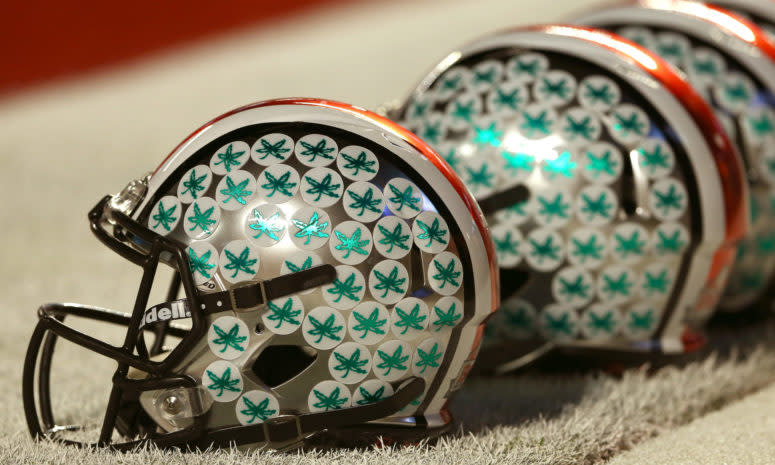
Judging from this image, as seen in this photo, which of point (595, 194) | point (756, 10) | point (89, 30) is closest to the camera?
point (595, 194)

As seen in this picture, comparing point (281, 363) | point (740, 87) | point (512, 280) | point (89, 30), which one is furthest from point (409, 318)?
point (89, 30)

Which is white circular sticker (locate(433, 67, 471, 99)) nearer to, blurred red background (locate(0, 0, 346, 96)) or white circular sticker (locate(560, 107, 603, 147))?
white circular sticker (locate(560, 107, 603, 147))

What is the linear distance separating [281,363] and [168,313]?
13 cm

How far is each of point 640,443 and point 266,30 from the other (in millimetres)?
3020

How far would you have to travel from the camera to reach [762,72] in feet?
4.81

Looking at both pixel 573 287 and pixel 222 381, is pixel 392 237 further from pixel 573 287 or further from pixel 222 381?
pixel 573 287

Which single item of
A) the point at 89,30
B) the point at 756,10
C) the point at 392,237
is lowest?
the point at 392,237

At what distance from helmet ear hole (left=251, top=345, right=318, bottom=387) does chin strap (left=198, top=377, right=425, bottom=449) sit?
0.04 metres

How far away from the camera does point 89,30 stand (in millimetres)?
4480


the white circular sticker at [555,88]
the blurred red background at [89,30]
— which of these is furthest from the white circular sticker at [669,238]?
the blurred red background at [89,30]

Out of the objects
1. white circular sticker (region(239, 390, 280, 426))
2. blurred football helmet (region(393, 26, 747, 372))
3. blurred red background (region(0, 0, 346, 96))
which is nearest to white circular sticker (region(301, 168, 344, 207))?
white circular sticker (region(239, 390, 280, 426))

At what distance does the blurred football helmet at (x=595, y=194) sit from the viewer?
121 centimetres

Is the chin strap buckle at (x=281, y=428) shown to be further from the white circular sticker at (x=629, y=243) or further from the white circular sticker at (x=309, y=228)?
the white circular sticker at (x=629, y=243)

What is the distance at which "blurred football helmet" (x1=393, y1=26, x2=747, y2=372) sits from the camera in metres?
1.21
